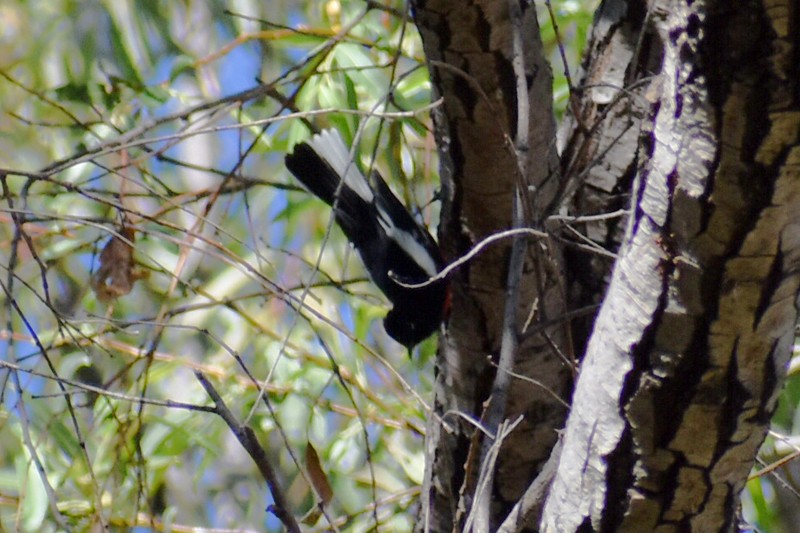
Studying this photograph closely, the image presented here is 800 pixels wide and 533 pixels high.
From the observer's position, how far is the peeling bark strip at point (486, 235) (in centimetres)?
155

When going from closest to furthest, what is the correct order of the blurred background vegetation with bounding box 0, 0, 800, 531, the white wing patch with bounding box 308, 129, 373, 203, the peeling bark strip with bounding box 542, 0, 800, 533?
the peeling bark strip with bounding box 542, 0, 800, 533 → the blurred background vegetation with bounding box 0, 0, 800, 531 → the white wing patch with bounding box 308, 129, 373, 203

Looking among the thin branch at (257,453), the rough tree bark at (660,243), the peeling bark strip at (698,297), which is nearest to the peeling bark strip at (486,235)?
the rough tree bark at (660,243)

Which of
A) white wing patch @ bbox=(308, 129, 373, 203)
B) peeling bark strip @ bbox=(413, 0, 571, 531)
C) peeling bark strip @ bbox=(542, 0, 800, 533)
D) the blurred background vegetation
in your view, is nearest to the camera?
peeling bark strip @ bbox=(542, 0, 800, 533)

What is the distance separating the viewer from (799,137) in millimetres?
947

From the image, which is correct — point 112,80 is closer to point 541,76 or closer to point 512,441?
point 541,76

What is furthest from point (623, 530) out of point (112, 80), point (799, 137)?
point (112, 80)

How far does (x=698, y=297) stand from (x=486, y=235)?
0.72 metres

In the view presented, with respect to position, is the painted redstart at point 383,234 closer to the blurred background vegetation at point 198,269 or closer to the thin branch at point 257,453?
the blurred background vegetation at point 198,269

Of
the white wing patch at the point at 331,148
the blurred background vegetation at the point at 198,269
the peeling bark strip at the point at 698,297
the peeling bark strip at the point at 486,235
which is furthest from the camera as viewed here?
Answer: the white wing patch at the point at 331,148

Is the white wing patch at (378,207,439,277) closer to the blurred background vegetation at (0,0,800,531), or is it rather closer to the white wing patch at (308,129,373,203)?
the blurred background vegetation at (0,0,800,531)

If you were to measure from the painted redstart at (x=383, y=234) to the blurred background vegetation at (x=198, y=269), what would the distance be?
3.4 inches

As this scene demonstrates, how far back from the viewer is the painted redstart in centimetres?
276

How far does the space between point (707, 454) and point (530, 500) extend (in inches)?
9.6

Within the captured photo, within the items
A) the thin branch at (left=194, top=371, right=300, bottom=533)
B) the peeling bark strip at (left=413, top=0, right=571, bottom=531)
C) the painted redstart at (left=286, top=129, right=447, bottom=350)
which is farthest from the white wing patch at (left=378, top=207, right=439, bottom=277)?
the thin branch at (left=194, top=371, right=300, bottom=533)
